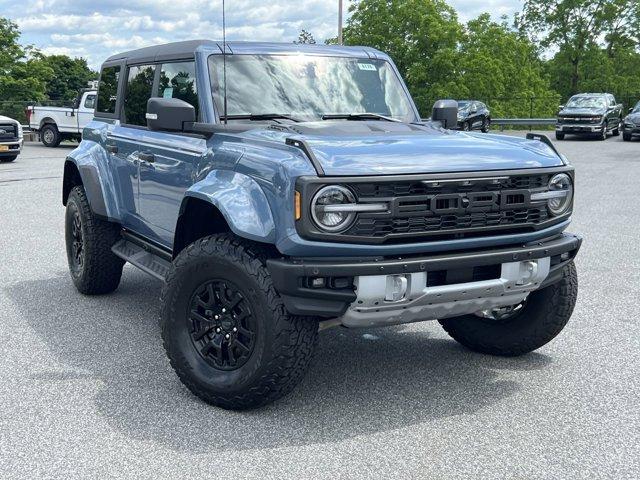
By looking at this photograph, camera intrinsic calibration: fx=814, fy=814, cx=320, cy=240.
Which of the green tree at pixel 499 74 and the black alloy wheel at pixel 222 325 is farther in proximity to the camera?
the green tree at pixel 499 74

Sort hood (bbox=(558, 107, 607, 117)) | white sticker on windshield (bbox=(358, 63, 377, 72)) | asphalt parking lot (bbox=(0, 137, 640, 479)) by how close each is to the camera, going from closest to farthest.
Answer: asphalt parking lot (bbox=(0, 137, 640, 479))
white sticker on windshield (bbox=(358, 63, 377, 72))
hood (bbox=(558, 107, 607, 117))

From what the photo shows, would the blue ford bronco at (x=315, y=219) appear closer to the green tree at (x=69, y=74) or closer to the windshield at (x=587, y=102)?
the windshield at (x=587, y=102)

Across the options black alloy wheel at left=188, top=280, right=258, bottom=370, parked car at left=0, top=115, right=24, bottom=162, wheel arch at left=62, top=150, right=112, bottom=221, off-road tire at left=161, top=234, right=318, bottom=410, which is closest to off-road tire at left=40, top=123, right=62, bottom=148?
parked car at left=0, top=115, right=24, bottom=162

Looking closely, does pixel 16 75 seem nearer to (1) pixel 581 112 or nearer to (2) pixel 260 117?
(1) pixel 581 112

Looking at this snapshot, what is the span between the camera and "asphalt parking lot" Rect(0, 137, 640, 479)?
360 centimetres

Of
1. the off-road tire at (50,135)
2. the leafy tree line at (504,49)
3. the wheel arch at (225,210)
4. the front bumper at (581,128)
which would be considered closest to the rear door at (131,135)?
the wheel arch at (225,210)

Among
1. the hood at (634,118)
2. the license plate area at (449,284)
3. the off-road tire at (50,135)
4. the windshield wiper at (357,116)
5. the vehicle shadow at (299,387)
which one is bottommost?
the off-road tire at (50,135)

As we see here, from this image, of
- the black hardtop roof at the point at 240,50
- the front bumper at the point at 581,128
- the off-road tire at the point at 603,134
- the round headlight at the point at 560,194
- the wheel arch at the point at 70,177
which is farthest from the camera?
the off-road tire at the point at 603,134

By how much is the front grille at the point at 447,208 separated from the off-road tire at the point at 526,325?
585mm

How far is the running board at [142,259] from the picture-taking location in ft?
17.5

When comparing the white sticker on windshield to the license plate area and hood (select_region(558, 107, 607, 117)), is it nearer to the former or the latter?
the license plate area

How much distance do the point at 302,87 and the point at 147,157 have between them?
1.14m

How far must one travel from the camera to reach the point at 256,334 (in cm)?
401

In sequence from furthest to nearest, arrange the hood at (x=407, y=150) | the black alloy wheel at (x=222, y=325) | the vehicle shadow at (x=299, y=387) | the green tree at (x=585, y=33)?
the green tree at (x=585, y=33) < the black alloy wheel at (x=222, y=325) < the vehicle shadow at (x=299, y=387) < the hood at (x=407, y=150)
